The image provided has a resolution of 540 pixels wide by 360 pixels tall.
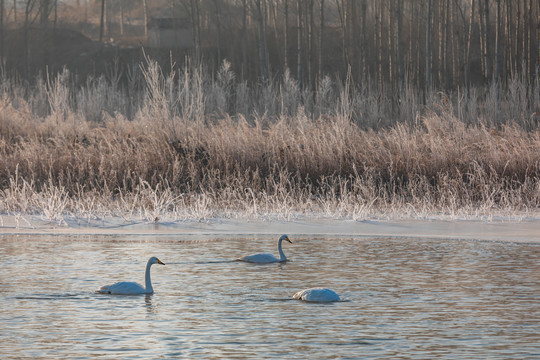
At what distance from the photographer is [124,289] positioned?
7762 mm

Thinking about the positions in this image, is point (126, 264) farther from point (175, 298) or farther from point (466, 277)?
point (466, 277)

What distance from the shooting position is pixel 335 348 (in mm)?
5895

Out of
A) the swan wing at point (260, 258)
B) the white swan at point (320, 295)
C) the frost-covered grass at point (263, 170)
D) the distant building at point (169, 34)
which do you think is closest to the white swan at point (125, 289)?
the white swan at point (320, 295)

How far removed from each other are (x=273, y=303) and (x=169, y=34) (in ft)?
169

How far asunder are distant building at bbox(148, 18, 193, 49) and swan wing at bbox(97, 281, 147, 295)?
1943 inches

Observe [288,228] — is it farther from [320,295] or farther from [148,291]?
[320,295]

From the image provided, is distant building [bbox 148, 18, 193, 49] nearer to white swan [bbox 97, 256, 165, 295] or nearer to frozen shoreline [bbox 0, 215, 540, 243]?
frozen shoreline [bbox 0, 215, 540, 243]

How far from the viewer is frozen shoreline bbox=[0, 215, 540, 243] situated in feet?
40.0

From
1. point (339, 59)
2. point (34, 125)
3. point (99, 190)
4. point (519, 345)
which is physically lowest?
point (519, 345)

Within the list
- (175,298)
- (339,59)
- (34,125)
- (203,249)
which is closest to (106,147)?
(34,125)

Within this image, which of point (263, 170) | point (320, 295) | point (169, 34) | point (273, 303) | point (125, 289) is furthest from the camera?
point (169, 34)

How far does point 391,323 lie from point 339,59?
50.1m

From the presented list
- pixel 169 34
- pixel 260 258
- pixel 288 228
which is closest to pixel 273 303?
pixel 260 258

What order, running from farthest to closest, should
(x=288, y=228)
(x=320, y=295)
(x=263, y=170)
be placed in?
(x=263, y=170)
(x=288, y=228)
(x=320, y=295)
